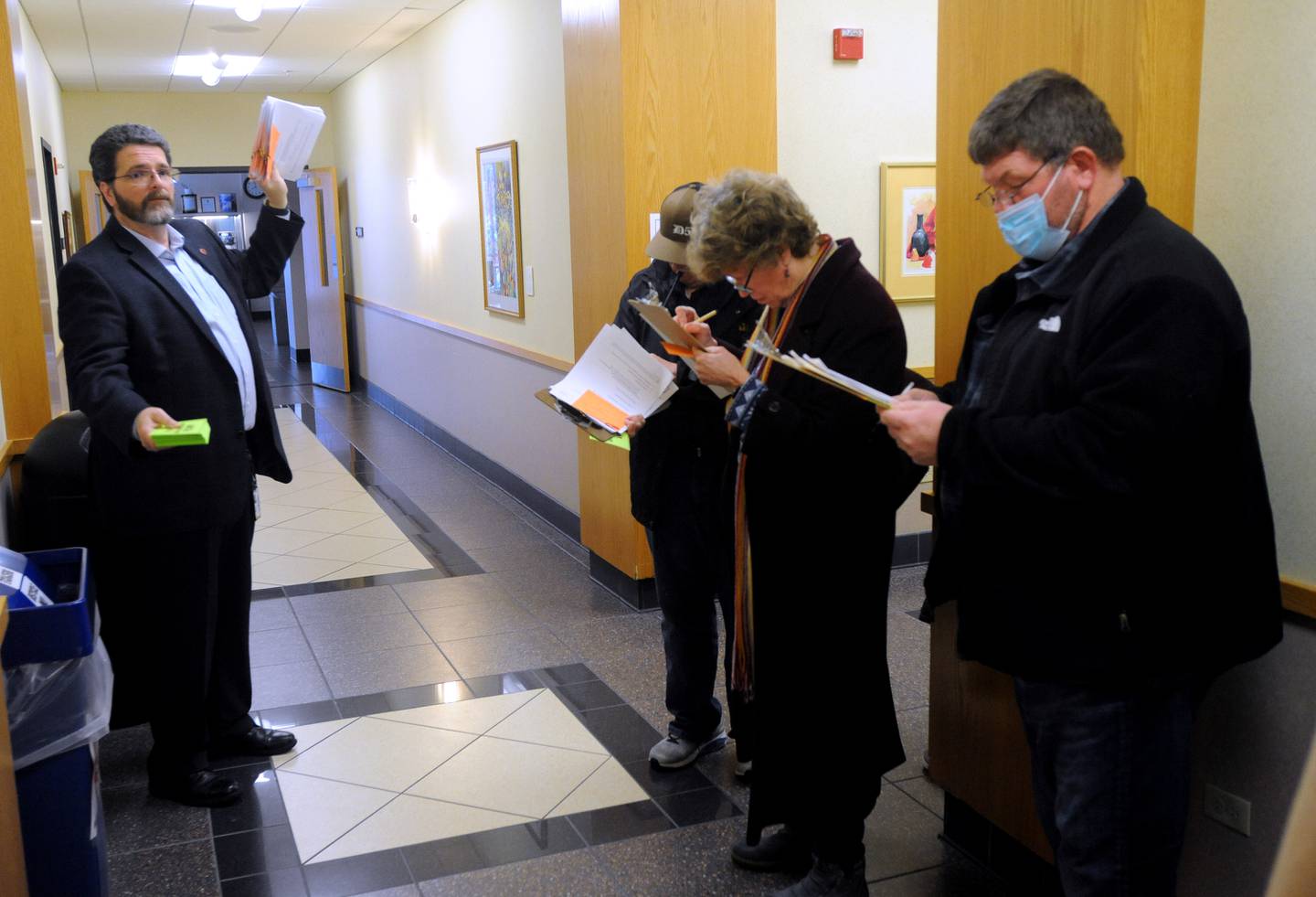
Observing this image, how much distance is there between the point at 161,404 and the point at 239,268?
66cm

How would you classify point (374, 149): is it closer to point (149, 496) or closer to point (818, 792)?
point (149, 496)

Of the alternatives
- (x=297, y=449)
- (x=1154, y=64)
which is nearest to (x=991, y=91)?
(x=1154, y=64)

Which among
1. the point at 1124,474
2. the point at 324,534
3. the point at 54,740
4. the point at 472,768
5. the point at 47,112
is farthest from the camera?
the point at 47,112

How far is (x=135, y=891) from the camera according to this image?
274cm

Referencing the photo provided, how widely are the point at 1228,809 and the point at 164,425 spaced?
8.13 ft

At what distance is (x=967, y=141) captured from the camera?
2.49 meters

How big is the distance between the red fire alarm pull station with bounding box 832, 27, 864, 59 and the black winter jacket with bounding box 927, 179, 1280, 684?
3328mm

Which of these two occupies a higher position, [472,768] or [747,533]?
[747,533]

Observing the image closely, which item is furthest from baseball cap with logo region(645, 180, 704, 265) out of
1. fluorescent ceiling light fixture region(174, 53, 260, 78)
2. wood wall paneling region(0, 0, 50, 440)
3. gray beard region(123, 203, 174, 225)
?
fluorescent ceiling light fixture region(174, 53, 260, 78)

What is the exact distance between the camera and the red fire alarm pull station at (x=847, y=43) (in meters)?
4.87

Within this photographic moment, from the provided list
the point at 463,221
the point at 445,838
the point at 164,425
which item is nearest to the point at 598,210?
the point at 164,425

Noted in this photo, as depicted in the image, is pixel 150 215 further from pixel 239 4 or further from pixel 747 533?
pixel 239 4

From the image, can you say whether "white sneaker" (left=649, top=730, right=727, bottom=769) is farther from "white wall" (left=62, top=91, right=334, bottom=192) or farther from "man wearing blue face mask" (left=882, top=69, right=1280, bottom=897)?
"white wall" (left=62, top=91, right=334, bottom=192)

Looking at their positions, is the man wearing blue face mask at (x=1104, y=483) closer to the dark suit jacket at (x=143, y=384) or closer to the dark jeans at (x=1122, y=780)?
the dark jeans at (x=1122, y=780)
